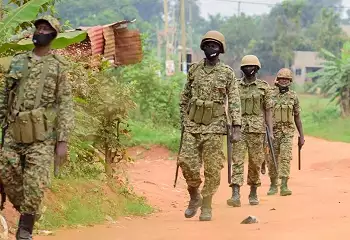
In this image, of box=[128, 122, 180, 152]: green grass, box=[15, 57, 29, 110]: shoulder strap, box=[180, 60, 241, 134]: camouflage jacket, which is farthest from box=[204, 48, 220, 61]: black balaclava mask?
box=[128, 122, 180, 152]: green grass

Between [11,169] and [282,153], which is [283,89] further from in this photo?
[11,169]

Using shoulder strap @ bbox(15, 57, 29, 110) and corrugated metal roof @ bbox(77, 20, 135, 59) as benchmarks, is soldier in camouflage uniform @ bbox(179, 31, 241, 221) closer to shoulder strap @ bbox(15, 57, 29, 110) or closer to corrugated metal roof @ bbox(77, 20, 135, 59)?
shoulder strap @ bbox(15, 57, 29, 110)

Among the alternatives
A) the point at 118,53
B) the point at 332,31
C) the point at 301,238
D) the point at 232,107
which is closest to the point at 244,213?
the point at 232,107

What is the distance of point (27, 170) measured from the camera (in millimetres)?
6840

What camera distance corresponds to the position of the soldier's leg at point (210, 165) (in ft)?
30.4

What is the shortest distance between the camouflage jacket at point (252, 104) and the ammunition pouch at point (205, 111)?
2.43m

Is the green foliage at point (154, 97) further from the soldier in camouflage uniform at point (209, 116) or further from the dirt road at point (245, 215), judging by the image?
the soldier in camouflage uniform at point (209, 116)

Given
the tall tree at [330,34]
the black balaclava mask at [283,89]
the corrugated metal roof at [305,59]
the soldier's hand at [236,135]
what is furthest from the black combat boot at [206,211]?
the corrugated metal roof at [305,59]

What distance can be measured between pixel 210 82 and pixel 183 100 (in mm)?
445

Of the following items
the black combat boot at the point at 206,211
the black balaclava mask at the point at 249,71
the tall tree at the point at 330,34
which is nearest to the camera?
the black combat boot at the point at 206,211

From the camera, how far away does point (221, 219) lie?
9.59 meters

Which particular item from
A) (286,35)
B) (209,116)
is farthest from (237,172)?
(286,35)

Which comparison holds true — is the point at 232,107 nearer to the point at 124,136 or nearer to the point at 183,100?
the point at 183,100

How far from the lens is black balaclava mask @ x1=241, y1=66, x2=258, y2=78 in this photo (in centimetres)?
1155
